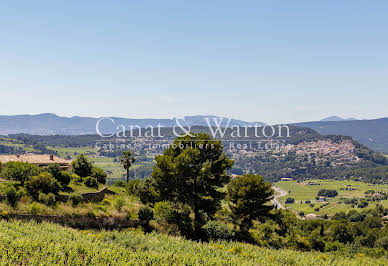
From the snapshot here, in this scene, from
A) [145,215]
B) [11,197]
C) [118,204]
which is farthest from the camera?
[118,204]

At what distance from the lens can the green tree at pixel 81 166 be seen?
39.7 meters

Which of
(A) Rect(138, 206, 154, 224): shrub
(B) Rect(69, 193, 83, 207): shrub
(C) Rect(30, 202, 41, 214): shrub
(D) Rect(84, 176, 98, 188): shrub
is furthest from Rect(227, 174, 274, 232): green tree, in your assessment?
(C) Rect(30, 202, 41, 214): shrub

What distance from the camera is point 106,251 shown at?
1848 centimetres

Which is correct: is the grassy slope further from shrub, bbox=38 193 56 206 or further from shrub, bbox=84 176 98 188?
shrub, bbox=84 176 98 188

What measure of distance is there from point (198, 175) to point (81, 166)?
54.9ft

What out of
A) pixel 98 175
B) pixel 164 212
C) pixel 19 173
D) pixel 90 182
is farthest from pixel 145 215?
pixel 19 173

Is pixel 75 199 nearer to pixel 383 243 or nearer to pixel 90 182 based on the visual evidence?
pixel 90 182

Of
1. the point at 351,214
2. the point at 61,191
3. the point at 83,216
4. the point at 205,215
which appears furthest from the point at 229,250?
the point at 351,214

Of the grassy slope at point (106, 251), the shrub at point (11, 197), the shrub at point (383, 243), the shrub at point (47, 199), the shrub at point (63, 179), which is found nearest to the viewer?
the grassy slope at point (106, 251)

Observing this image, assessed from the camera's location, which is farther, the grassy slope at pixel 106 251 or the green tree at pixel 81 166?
the green tree at pixel 81 166

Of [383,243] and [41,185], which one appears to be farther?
[383,243]

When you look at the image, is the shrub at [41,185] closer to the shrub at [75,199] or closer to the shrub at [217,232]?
the shrub at [75,199]

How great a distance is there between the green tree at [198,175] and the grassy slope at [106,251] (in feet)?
28.5

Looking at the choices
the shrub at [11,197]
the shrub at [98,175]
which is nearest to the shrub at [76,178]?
the shrub at [98,175]
